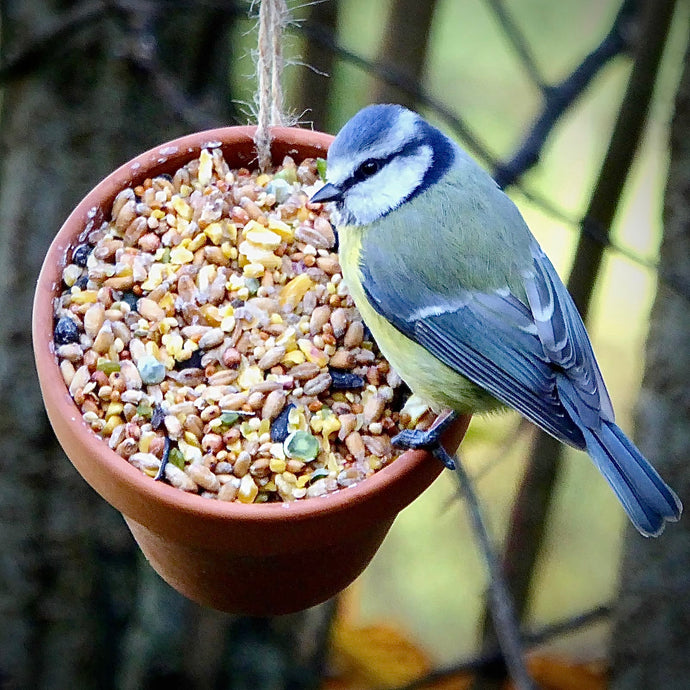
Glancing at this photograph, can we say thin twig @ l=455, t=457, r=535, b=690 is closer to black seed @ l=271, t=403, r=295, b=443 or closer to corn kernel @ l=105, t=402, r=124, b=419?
black seed @ l=271, t=403, r=295, b=443

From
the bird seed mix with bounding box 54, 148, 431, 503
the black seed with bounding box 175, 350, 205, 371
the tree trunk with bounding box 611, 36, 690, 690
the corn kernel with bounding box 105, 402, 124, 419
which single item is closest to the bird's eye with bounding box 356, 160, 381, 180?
the bird seed mix with bounding box 54, 148, 431, 503

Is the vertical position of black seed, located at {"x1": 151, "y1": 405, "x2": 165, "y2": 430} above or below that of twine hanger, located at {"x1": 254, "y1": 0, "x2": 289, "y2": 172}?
below

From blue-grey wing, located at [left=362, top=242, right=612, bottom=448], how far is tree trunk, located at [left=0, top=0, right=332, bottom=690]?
570 millimetres

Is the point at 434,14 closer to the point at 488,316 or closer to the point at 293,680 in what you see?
the point at 488,316

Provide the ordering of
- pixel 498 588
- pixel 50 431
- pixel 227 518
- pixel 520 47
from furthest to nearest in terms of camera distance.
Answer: pixel 50 431, pixel 520 47, pixel 498 588, pixel 227 518

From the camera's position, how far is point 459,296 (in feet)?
4.06

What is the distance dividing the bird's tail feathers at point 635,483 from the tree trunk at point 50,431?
32.4 inches

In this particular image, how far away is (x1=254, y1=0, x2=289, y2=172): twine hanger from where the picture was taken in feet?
3.73

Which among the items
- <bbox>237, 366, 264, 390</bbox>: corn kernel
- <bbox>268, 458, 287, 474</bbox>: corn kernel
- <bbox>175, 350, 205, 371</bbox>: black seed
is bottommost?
<bbox>268, 458, 287, 474</bbox>: corn kernel

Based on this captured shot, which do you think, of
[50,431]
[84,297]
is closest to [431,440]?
[84,297]

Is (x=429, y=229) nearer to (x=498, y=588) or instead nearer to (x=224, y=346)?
(x=224, y=346)

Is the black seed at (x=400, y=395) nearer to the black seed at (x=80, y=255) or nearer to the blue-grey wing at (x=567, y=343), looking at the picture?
the blue-grey wing at (x=567, y=343)

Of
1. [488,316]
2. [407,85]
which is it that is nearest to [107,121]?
[407,85]

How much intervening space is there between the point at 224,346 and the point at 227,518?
9.3 inches
